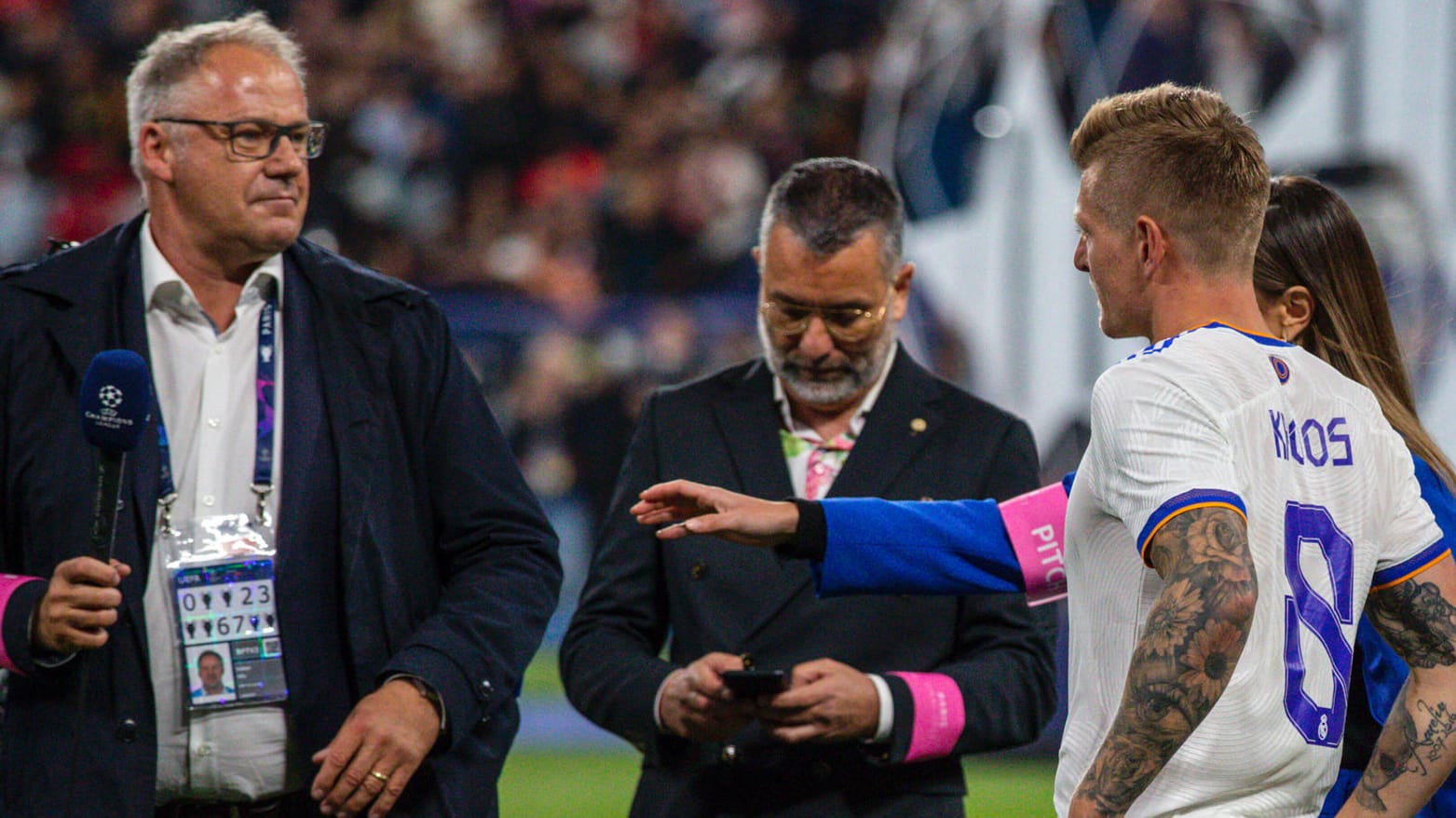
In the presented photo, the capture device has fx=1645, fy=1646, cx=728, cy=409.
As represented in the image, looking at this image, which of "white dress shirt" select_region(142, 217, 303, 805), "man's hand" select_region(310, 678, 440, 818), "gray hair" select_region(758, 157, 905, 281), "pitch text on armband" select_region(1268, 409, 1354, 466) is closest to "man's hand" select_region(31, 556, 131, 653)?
"white dress shirt" select_region(142, 217, 303, 805)

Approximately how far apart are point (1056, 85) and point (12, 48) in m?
6.01

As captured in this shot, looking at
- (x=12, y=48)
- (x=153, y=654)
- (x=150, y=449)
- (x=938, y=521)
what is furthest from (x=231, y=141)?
(x=12, y=48)

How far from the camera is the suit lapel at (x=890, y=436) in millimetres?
2980

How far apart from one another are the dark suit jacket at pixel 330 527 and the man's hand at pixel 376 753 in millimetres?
52

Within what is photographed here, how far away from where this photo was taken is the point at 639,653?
2953mm

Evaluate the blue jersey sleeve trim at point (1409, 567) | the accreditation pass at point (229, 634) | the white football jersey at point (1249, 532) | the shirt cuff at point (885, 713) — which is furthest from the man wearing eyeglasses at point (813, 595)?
the blue jersey sleeve trim at point (1409, 567)

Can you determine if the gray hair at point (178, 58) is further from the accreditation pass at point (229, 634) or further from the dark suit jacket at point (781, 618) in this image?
the dark suit jacket at point (781, 618)

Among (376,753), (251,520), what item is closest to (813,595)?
(376,753)

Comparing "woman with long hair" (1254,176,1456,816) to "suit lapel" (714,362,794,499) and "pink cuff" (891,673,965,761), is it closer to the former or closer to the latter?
"pink cuff" (891,673,965,761)

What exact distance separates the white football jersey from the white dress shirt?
1.30 meters

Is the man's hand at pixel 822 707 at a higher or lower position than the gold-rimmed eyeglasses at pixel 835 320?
lower

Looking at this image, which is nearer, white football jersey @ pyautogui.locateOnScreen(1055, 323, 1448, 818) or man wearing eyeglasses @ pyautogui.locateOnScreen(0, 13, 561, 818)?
white football jersey @ pyautogui.locateOnScreen(1055, 323, 1448, 818)

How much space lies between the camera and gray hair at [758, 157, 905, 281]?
3.02 m

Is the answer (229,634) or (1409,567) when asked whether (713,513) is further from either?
(1409,567)
